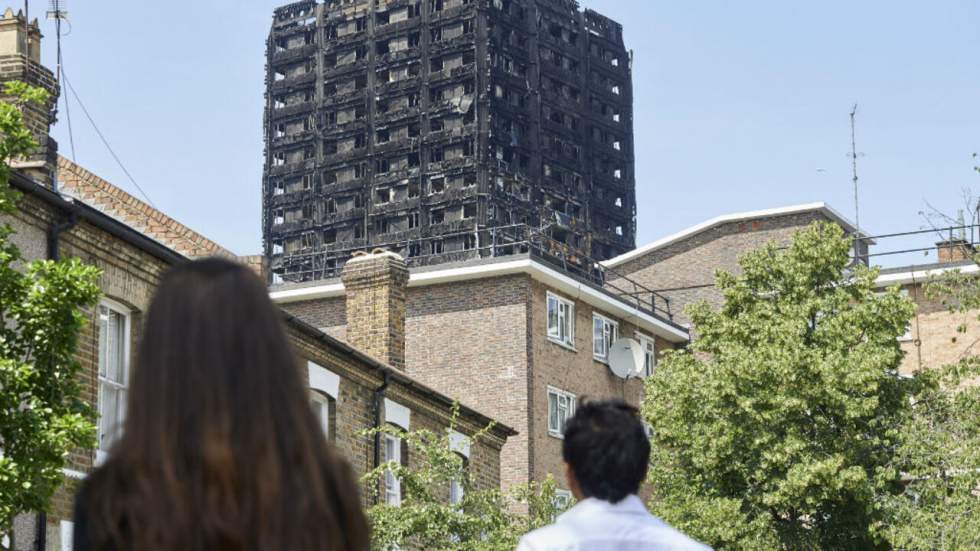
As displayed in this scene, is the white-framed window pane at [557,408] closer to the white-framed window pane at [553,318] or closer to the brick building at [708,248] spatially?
the white-framed window pane at [553,318]

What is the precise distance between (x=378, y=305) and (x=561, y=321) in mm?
16673

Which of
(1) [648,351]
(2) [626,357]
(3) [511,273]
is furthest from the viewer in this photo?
(1) [648,351]

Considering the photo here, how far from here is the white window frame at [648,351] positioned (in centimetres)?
5378

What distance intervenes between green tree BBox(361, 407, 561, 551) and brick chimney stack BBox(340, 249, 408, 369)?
698 cm

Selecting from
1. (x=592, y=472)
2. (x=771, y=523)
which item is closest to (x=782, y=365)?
(x=771, y=523)

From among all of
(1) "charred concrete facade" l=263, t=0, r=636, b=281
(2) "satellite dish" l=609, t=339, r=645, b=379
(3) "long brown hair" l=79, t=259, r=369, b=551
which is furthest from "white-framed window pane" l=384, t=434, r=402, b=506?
(1) "charred concrete facade" l=263, t=0, r=636, b=281

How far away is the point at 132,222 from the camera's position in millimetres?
28047

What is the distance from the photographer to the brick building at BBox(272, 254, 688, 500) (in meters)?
47.3

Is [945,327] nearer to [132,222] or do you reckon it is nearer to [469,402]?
[469,402]

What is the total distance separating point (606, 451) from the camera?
4898 millimetres

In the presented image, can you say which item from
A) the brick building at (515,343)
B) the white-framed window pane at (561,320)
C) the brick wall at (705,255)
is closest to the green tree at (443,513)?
the brick building at (515,343)

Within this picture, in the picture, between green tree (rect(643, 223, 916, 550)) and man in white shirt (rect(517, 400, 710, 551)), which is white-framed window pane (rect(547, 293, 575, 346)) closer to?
green tree (rect(643, 223, 916, 550))

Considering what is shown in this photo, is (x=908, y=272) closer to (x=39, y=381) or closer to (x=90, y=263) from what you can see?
(x=90, y=263)

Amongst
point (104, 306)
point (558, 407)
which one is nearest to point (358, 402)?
point (104, 306)
